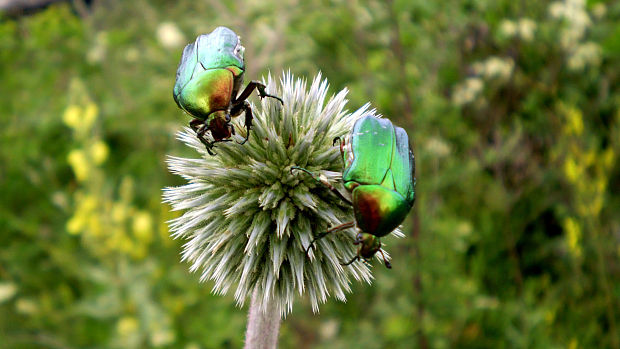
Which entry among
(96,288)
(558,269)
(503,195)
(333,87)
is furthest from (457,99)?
(96,288)

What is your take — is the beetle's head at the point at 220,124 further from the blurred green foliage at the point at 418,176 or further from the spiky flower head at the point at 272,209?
the blurred green foliage at the point at 418,176

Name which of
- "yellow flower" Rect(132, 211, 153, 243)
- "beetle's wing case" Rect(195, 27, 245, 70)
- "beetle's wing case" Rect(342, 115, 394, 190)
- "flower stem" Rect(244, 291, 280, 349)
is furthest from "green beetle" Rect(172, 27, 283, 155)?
"yellow flower" Rect(132, 211, 153, 243)

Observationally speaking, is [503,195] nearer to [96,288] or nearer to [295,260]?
[295,260]

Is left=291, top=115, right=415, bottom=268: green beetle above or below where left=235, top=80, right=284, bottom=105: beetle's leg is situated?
below

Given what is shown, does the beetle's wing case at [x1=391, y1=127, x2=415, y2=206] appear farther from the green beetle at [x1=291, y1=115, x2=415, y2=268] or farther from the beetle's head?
the beetle's head

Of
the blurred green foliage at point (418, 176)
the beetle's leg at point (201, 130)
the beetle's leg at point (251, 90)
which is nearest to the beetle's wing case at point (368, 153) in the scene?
the beetle's leg at point (251, 90)

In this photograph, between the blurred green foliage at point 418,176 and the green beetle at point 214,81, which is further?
the blurred green foliage at point 418,176

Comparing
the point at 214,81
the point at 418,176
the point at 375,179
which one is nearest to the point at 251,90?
the point at 214,81
